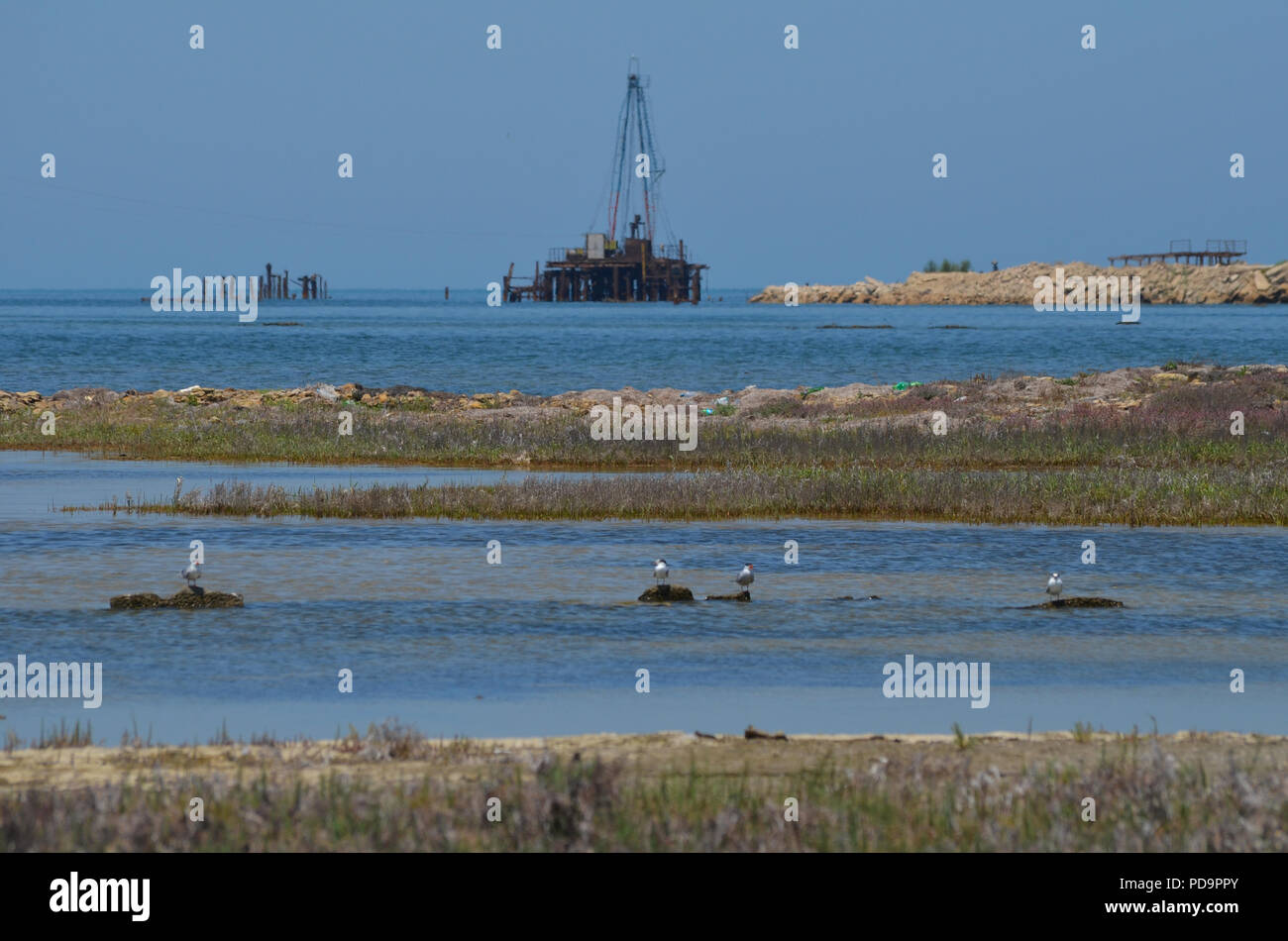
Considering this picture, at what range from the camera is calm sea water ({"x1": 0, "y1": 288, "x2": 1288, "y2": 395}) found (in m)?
71.6

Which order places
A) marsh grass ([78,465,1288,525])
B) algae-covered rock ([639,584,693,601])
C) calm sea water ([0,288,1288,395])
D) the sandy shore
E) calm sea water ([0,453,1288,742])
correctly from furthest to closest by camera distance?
calm sea water ([0,288,1288,395]), marsh grass ([78,465,1288,525]), algae-covered rock ([639,584,693,601]), calm sea water ([0,453,1288,742]), the sandy shore

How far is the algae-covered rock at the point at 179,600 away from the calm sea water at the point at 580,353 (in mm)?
49371

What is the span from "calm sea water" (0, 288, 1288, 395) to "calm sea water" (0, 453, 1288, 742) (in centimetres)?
4452

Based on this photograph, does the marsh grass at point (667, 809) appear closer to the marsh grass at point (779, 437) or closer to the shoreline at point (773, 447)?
the shoreline at point (773, 447)

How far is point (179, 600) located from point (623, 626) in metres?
4.90

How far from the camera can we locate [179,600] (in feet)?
53.4

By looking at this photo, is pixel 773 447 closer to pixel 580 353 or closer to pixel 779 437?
pixel 779 437

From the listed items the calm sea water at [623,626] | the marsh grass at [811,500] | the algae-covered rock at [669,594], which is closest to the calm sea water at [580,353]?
the marsh grass at [811,500]

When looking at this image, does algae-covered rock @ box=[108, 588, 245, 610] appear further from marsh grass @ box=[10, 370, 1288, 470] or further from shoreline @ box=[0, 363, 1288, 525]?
marsh grass @ box=[10, 370, 1288, 470]

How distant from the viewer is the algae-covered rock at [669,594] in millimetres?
16656

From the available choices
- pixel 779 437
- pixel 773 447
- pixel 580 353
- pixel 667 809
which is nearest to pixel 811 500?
pixel 773 447

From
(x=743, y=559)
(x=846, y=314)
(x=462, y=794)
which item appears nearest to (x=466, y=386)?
(x=743, y=559)

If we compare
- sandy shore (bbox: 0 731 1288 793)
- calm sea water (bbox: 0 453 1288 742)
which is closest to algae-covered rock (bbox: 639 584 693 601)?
calm sea water (bbox: 0 453 1288 742)
